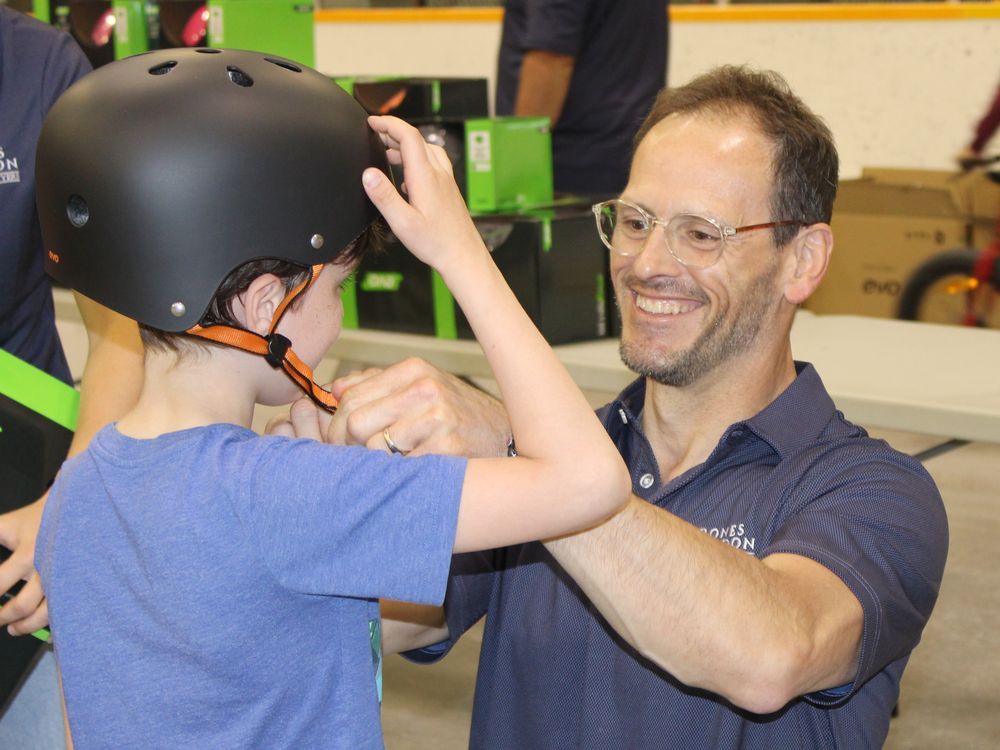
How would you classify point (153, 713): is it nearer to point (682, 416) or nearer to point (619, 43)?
point (682, 416)

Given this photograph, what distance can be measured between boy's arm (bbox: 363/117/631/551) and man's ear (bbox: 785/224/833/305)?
0.76 m

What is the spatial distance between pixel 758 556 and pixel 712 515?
9cm

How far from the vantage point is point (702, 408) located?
1765 millimetres

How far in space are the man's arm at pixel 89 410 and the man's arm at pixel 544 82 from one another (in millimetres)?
2171

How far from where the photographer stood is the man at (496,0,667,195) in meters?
A: 3.70

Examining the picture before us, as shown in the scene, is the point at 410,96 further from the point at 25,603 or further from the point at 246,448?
the point at 246,448

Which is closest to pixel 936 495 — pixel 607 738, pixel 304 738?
pixel 607 738

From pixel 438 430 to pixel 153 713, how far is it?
406 mm

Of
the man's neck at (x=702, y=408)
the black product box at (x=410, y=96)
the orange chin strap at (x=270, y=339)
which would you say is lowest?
the man's neck at (x=702, y=408)

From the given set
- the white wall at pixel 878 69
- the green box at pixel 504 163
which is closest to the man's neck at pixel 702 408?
the green box at pixel 504 163

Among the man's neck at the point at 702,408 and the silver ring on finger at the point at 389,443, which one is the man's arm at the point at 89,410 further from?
the man's neck at the point at 702,408

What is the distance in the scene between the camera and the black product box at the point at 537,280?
3035 millimetres

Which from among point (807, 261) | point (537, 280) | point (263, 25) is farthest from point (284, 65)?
point (263, 25)

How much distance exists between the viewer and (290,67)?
134 cm
